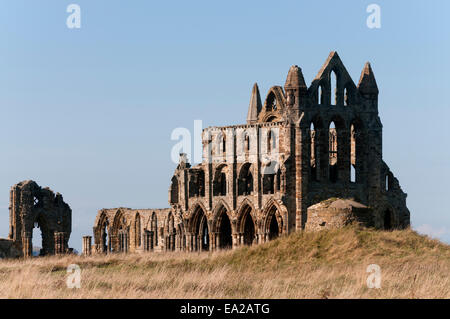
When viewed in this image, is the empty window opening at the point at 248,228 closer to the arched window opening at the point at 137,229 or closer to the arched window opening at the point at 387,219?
the arched window opening at the point at 387,219

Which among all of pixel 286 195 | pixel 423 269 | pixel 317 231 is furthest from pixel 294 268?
pixel 286 195

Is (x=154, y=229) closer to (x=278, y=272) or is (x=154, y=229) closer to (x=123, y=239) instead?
(x=123, y=239)

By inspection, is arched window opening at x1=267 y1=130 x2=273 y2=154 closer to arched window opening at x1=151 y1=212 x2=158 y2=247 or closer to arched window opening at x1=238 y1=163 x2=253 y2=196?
arched window opening at x1=238 y1=163 x2=253 y2=196

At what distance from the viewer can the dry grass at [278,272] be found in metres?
20.7

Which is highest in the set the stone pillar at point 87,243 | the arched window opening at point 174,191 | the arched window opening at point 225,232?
the arched window opening at point 174,191

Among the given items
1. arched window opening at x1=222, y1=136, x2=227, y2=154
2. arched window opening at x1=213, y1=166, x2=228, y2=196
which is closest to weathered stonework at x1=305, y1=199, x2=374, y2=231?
arched window opening at x1=222, y1=136, x2=227, y2=154

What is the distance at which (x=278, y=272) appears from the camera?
2798 cm

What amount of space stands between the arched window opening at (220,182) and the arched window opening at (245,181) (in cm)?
168

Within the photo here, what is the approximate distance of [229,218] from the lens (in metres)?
62.4

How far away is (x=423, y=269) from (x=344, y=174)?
1368 inches

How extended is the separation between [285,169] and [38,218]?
56.2 feet

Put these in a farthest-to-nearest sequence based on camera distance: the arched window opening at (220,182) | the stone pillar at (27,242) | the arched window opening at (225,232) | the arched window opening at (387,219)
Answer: the arched window opening at (220,182)
the arched window opening at (225,232)
the arched window opening at (387,219)
the stone pillar at (27,242)

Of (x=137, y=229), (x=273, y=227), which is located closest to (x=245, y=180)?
(x=273, y=227)

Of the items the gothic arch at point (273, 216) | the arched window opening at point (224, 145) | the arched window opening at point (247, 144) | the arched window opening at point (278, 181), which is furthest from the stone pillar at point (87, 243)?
the arched window opening at point (278, 181)
